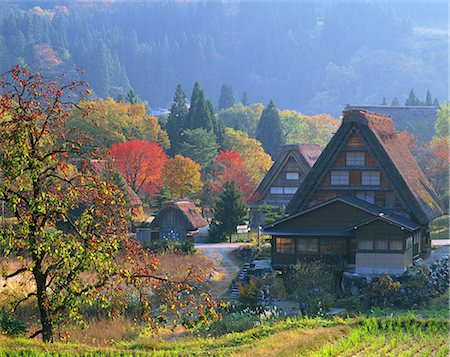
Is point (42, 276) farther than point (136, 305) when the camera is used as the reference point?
No

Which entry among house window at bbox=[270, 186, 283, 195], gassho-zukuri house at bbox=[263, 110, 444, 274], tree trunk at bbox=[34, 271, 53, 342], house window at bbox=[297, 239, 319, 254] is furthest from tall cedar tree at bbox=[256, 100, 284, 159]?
tree trunk at bbox=[34, 271, 53, 342]

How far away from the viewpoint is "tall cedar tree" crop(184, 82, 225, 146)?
228 ft

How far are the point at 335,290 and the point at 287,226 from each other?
11.4 feet

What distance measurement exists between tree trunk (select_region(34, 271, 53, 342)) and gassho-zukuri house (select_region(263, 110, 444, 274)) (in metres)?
15.4

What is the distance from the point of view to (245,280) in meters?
30.5

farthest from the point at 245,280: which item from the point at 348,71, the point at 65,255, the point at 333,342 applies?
the point at 348,71

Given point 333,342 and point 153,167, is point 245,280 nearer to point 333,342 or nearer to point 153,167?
point 333,342

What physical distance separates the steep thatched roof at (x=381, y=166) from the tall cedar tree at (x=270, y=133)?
44863mm

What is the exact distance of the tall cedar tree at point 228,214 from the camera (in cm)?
4141

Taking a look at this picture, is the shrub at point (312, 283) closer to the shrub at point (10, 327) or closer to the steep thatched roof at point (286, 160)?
the shrub at point (10, 327)

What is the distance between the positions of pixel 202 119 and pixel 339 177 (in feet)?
121

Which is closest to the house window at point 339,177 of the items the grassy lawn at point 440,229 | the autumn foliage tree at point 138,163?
the grassy lawn at point 440,229

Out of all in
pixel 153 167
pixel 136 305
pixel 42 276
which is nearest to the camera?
pixel 42 276

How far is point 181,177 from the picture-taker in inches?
2056
